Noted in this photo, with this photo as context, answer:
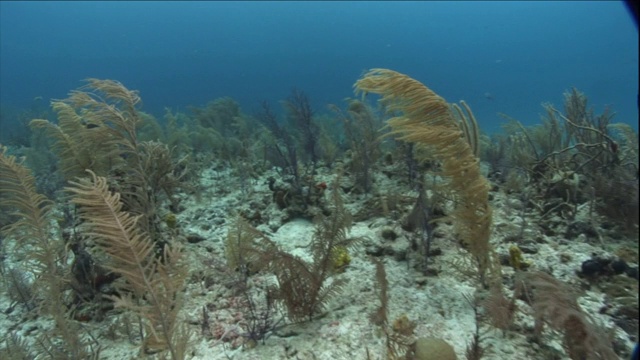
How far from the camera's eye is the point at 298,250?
5.21 metres

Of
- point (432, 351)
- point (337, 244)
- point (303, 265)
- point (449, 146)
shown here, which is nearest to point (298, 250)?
point (337, 244)

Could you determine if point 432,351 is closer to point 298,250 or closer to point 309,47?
point 298,250

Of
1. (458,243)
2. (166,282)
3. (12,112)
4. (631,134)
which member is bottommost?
(12,112)

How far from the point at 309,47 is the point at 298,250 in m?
102

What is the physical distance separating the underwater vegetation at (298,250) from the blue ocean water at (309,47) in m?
67.6

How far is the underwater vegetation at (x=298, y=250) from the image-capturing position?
2.95 m

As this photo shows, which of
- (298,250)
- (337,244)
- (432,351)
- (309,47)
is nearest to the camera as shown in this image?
(432,351)

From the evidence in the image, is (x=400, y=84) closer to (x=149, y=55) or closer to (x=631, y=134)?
(x=631, y=134)

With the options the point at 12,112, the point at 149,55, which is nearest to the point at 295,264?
the point at 12,112

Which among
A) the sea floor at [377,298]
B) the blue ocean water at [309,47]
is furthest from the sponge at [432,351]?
the blue ocean water at [309,47]

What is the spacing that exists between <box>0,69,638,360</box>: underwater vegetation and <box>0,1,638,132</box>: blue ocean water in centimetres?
6759

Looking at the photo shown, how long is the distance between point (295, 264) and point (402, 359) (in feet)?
4.31

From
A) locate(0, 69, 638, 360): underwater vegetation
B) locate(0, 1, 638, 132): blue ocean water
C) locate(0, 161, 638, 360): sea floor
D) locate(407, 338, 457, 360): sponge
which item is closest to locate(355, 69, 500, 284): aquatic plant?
locate(0, 69, 638, 360): underwater vegetation

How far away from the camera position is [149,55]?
328 ft
